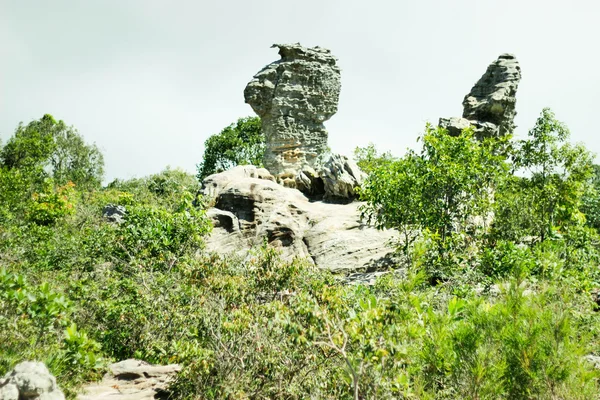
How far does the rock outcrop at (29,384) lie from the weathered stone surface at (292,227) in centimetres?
1111

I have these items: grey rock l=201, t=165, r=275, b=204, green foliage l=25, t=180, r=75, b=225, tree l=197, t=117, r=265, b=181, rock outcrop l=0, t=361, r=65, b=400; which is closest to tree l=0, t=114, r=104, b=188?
tree l=197, t=117, r=265, b=181

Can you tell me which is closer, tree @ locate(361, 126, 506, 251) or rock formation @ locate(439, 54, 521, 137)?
tree @ locate(361, 126, 506, 251)

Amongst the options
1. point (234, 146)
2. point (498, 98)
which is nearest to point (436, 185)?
point (498, 98)

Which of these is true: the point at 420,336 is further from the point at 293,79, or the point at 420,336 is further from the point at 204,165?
the point at 204,165

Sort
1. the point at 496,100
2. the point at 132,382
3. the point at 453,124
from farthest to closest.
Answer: the point at 496,100 → the point at 453,124 → the point at 132,382

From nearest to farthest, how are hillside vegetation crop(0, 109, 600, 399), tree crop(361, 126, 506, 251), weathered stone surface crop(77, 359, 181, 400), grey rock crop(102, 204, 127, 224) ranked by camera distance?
hillside vegetation crop(0, 109, 600, 399), weathered stone surface crop(77, 359, 181, 400), tree crop(361, 126, 506, 251), grey rock crop(102, 204, 127, 224)

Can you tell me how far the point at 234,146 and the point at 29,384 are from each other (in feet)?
136

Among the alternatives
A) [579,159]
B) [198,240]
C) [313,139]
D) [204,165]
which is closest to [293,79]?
[313,139]

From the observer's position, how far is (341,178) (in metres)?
19.8

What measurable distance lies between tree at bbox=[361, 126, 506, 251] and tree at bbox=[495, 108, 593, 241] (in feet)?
4.35

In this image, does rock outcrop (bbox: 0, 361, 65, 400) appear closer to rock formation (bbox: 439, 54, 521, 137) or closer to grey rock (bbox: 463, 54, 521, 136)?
rock formation (bbox: 439, 54, 521, 137)

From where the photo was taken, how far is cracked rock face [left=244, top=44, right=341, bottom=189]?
27.6 m

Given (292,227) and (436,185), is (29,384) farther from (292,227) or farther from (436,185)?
(292,227)

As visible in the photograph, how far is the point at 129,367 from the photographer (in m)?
6.89
